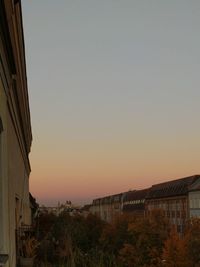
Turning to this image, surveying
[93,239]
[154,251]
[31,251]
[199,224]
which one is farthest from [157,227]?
[31,251]

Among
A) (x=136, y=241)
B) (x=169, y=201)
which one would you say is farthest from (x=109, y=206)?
(x=136, y=241)

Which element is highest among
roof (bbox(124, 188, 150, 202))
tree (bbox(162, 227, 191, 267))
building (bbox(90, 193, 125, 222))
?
roof (bbox(124, 188, 150, 202))

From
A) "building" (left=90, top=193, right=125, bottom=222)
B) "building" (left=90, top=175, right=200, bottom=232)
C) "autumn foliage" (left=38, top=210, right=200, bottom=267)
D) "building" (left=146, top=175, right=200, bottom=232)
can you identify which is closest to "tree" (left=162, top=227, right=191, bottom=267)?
"autumn foliage" (left=38, top=210, right=200, bottom=267)

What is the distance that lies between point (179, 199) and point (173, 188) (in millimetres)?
5842

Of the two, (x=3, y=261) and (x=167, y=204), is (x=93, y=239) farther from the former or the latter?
(x=3, y=261)

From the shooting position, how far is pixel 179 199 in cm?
8006

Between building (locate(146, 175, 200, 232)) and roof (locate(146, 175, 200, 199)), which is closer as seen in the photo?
building (locate(146, 175, 200, 232))

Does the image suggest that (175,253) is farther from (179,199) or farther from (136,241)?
(179,199)

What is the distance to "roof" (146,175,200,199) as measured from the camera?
7797 cm

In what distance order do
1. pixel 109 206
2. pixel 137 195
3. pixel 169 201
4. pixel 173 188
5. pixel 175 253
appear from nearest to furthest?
pixel 175 253
pixel 169 201
pixel 173 188
pixel 137 195
pixel 109 206

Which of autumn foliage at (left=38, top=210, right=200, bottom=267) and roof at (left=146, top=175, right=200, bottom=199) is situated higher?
roof at (left=146, top=175, right=200, bottom=199)

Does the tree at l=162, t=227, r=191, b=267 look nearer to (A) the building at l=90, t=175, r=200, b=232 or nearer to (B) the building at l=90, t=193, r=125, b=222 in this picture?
(A) the building at l=90, t=175, r=200, b=232

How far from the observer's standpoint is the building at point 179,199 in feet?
237

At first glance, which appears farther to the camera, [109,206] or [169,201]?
[109,206]
